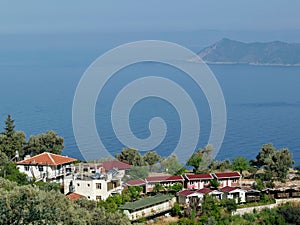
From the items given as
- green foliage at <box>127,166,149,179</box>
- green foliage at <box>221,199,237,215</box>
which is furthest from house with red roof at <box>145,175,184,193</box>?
green foliage at <box>221,199,237,215</box>

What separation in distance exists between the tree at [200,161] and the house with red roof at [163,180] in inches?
51.0

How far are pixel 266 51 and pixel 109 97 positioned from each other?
6508 cm

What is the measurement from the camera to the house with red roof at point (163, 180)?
42.6ft

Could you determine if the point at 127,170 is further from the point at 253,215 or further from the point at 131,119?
the point at 131,119

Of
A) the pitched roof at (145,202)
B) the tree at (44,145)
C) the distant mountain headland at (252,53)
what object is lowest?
the pitched roof at (145,202)

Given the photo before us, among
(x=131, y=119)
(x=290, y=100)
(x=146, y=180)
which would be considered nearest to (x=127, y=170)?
(x=146, y=180)

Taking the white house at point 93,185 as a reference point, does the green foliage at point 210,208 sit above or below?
below

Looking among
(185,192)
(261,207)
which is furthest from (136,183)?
(261,207)

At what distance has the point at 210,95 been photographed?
56.6ft

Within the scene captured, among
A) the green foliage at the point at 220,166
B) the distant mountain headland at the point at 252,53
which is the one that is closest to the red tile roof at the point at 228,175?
the green foliage at the point at 220,166

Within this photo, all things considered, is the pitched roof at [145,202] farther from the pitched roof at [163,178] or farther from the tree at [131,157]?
the tree at [131,157]

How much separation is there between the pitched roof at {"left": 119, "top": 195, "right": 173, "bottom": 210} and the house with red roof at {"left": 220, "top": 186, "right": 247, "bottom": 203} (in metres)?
1.28

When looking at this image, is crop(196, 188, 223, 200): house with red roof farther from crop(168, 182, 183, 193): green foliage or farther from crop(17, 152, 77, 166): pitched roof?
crop(17, 152, 77, 166): pitched roof

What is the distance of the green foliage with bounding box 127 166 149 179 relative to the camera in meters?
13.9
